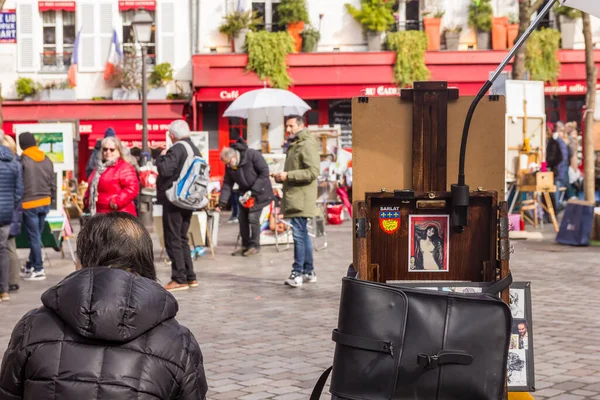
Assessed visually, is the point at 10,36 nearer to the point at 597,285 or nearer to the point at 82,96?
the point at 82,96

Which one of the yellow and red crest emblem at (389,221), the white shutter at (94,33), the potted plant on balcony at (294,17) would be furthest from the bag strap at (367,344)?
the white shutter at (94,33)

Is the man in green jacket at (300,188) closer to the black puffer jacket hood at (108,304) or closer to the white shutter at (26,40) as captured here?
the black puffer jacket hood at (108,304)

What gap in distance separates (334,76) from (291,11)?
2089mm

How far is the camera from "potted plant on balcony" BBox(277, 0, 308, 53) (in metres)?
28.3

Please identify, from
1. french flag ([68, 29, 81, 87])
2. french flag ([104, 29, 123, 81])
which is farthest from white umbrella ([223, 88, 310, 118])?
french flag ([68, 29, 81, 87])

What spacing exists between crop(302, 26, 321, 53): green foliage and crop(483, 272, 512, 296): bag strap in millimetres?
24882

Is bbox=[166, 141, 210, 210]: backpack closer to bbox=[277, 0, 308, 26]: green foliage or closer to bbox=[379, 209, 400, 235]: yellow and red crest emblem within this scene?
bbox=[379, 209, 400, 235]: yellow and red crest emblem

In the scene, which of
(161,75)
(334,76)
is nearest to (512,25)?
(334,76)

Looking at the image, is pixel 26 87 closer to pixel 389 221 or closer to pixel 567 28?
pixel 567 28

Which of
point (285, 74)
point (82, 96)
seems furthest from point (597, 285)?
point (82, 96)

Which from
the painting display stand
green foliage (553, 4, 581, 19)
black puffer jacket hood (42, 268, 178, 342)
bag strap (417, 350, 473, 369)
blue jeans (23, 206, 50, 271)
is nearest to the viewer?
black puffer jacket hood (42, 268, 178, 342)

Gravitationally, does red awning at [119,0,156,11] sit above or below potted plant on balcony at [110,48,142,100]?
above

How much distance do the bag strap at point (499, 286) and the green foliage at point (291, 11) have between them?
80.6 feet

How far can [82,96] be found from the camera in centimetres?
2903
